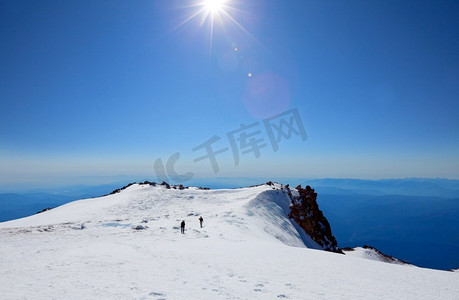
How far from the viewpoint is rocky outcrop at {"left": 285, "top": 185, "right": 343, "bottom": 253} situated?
43.4 meters

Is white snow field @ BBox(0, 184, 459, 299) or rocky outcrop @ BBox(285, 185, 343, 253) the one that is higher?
white snow field @ BBox(0, 184, 459, 299)

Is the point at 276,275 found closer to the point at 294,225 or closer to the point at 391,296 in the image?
Result: the point at 391,296

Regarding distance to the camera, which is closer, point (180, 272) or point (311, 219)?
point (180, 272)

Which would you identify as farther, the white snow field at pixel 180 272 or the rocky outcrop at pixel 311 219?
the rocky outcrop at pixel 311 219

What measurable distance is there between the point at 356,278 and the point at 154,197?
36353mm

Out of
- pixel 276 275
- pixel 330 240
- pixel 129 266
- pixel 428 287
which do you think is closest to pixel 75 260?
pixel 129 266

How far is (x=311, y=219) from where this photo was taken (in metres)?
46.4

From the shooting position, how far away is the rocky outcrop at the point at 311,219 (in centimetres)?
4344

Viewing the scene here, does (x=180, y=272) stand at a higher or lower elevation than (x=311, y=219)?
higher

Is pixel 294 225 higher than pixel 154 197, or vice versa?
pixel 154 197

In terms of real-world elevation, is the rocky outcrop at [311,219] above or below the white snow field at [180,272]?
below

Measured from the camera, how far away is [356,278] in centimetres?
1120

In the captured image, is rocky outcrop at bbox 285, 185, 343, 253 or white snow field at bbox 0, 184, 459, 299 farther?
rocky outcrop at bbox 285, 185, 343, 253

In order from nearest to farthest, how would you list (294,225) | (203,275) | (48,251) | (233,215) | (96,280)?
(96,280) → (203,275) → (48,251) → (233,215) → (294,225)
